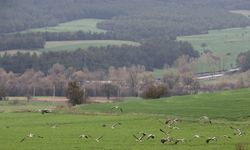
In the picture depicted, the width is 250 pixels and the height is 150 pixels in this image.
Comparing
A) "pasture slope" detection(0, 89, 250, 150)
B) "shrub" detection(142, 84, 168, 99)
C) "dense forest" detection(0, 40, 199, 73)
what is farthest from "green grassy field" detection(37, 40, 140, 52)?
"pasture slope" detection(0, 89, 250, 150)

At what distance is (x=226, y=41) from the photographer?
562 ft

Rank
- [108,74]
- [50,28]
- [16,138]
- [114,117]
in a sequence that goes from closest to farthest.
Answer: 1. [16,138]
2. [114,117]
3. [108,74]
4. [50,28]

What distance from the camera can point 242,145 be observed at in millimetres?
38094

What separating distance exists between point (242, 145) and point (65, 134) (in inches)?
502

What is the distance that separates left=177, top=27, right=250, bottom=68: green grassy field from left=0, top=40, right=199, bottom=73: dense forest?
5.01m

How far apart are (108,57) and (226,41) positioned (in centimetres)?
2751

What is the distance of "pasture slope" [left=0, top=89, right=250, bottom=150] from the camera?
40656 millimetres

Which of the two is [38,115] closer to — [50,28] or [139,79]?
[139,79]

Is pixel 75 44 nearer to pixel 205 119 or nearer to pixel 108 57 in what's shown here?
pixel 108 57

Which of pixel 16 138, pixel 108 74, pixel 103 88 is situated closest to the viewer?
pixel 16 138

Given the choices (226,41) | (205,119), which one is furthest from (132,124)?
(226,41)

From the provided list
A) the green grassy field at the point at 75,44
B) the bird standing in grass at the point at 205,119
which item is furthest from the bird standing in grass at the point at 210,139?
the green grassy field at the point at 75,44

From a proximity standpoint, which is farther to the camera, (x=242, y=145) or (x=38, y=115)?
(x=38, y=115)

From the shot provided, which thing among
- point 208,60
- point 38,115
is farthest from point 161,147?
point 208,60
